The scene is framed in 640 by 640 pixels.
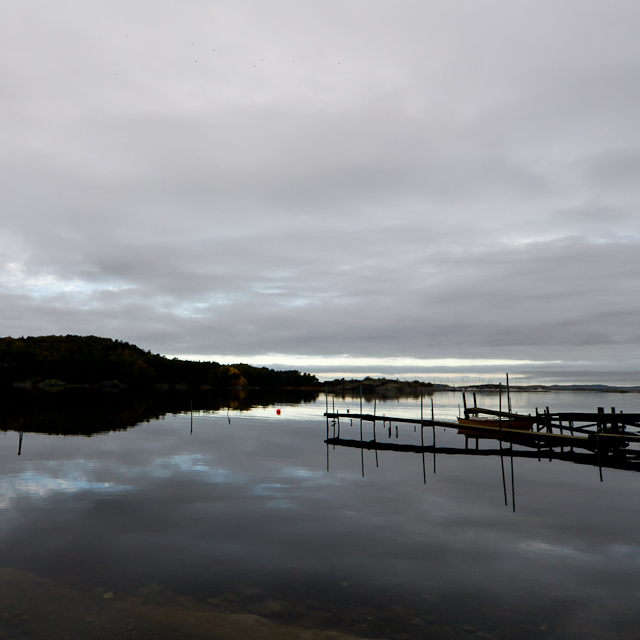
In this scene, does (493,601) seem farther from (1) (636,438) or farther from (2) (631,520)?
(1) (636,438)

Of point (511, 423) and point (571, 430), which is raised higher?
point (511, 423)

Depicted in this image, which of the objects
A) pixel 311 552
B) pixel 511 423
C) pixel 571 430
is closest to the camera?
pixel 311 552

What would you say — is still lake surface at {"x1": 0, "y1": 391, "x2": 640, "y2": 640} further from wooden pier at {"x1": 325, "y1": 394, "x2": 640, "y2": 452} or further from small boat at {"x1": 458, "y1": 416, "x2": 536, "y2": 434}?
small boat at {"x1": 458, "y1": 416, "x2": 536, "y2": 434}

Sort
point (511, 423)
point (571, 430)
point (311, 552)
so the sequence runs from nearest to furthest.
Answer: point (311, 552) < point (571, 430) < point (511, 423)

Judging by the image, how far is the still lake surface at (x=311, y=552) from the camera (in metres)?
11.5

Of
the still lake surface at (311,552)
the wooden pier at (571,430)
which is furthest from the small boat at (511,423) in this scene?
the still lake surface at (311,552)

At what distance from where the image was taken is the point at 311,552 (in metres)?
16.3

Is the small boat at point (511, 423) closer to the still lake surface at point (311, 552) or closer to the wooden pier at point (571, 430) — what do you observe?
the wooden pier at point (571, 430)

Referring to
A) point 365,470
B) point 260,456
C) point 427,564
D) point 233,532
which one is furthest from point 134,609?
point 260,456

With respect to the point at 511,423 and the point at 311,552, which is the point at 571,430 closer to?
the point at 511,423

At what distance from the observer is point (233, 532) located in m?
18.2

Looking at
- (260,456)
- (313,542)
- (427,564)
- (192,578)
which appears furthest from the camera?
(260,456)

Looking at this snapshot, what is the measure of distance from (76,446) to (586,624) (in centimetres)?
4033

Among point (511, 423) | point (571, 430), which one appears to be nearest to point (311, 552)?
point (511, 423)
